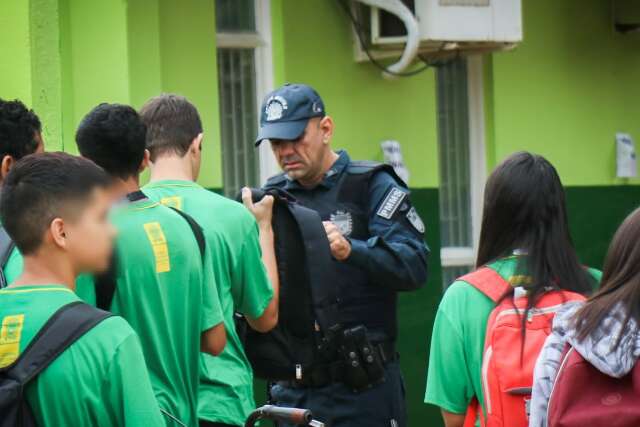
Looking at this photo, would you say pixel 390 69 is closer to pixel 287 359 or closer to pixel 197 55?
pixel 197 55

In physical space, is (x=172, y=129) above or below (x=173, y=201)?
above

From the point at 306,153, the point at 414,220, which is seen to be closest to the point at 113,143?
the point at 306,153

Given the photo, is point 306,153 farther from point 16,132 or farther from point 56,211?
point 56,211

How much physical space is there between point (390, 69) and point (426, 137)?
2.33ft

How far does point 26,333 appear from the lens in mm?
3445

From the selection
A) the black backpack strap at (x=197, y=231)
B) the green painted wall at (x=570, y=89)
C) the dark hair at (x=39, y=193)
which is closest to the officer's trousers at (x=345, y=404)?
the black backpack strap at (x=197, y=231)

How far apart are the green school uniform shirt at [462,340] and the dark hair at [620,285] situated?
87 cm

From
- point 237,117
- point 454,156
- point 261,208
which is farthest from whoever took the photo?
point 454,156

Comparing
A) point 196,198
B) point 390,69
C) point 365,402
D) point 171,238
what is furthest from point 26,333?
point 390,69

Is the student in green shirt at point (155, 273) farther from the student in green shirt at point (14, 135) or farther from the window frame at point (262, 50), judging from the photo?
the window frame at point (262, 50)

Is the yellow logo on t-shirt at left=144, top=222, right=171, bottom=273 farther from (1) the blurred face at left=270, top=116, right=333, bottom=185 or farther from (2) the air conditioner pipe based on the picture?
(2) the air conditioner pipe

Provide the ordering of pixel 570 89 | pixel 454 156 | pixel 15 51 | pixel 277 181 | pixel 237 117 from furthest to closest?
pixel 570 89, pixel 454 156, pixel 237 117, pixel 15 51, pixel 277 181

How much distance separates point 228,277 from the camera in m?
4.84

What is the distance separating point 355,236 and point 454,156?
3.46 meters
